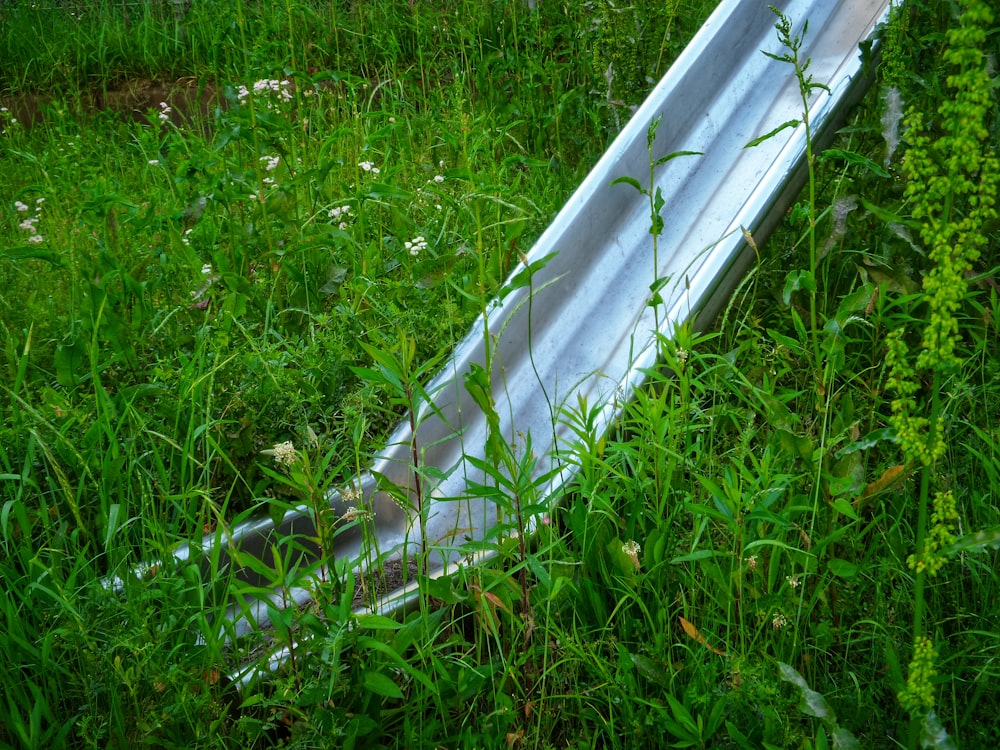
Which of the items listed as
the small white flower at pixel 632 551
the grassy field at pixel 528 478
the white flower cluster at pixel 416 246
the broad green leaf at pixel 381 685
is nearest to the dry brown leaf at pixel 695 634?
the grassy field at pixel 528 478

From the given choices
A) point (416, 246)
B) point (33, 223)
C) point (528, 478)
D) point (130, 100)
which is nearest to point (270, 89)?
point (33, 223)

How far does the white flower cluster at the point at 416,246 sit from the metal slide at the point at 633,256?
0.43m

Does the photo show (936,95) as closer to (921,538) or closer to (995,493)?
(995,493)

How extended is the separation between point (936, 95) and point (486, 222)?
128 centimetres

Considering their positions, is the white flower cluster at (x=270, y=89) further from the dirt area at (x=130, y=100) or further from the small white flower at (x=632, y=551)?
the small white flower at (x=632, y=551)

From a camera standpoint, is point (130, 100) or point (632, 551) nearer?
point (632, 551)

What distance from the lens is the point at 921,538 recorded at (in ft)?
3.81

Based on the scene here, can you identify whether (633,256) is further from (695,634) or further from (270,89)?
(270,89)

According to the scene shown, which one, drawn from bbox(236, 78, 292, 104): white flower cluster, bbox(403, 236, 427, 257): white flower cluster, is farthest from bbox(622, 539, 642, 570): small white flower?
bbox(236, 78, 292, 104): white flower cluster

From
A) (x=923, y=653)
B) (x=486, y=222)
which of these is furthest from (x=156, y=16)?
(x=923, y=653)

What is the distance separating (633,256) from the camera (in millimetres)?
2432

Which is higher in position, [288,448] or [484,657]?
[288,448]

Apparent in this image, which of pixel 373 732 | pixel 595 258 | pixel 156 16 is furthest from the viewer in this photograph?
pixel 156 16

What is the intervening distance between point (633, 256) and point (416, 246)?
0.67 meters
